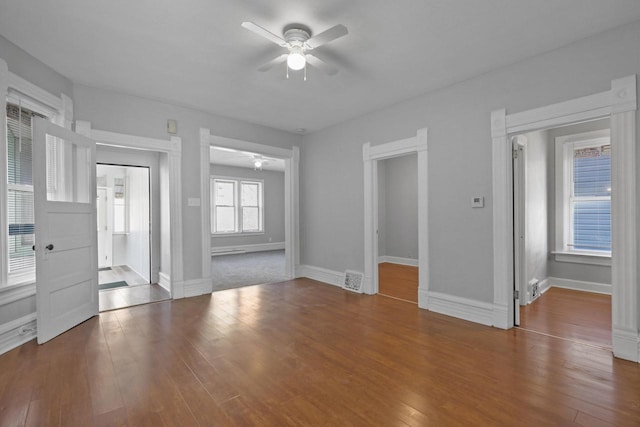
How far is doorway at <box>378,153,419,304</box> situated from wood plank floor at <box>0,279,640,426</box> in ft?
12.2

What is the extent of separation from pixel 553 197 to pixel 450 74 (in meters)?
3.08

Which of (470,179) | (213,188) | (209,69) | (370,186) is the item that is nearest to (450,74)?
(470,179)

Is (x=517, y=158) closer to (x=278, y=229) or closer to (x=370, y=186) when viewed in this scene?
(x=370, y=186)

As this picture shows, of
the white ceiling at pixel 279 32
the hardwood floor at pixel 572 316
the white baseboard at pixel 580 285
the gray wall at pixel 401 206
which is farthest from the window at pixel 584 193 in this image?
the gray wall at pixel 401 206

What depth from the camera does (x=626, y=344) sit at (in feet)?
8.29

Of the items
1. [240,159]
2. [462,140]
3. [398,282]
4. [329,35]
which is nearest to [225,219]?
[240,159]

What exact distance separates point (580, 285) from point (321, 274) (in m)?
4.09

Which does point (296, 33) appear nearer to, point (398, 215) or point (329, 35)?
point (329, 35)

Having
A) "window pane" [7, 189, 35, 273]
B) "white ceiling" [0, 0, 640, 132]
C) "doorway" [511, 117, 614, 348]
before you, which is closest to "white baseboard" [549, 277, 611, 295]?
"doorway" [511, 117, 614, 348]

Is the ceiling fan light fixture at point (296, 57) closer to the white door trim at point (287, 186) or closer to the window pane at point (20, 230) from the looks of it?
the white door trim at point (287, 186)

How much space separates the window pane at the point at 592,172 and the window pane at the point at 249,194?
26.9 feet

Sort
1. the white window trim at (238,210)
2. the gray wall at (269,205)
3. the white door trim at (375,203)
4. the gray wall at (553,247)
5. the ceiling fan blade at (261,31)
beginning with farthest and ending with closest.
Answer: the gray wall at (269,205) < the white window trim at (238,210) < the gray wall at (553,247) < the white door trim at (375,203) < the ceiling fan blade at (261,31)

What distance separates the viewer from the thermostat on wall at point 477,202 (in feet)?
11.2

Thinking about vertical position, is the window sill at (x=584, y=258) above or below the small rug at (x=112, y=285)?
above
